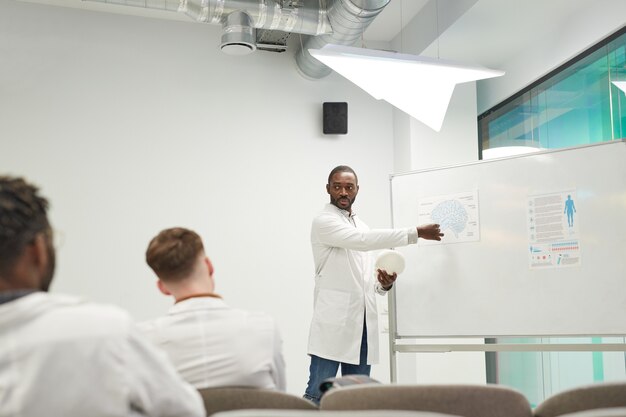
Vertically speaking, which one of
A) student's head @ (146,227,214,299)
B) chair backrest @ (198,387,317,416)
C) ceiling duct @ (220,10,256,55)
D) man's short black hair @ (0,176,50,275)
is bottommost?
chair backrest @ (198,387,317,416)

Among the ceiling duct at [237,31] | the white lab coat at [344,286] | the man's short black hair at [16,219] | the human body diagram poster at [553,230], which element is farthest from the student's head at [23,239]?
the ceiling duct at [237,31]

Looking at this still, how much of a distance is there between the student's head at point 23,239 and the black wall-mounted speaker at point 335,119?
4373 millimetres

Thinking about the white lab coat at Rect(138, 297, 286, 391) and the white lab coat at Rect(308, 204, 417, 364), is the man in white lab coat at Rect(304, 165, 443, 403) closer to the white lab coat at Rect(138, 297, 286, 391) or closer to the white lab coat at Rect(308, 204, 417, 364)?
the white lab coat at Rect(308, 204, 417, 364)

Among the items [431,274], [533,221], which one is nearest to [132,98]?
[431,274]

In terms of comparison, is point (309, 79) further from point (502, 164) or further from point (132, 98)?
point (502, 164)

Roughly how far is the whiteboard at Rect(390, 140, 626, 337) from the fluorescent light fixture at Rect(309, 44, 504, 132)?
0.49 m

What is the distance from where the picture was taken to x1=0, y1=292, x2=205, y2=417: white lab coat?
1212 millimetres

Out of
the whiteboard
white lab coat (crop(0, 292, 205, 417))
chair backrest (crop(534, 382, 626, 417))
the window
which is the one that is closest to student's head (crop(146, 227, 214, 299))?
white lab coat (crop(0, 292, 205, 417))

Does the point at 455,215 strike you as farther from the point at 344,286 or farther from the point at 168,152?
the point at 168,152

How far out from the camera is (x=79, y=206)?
5.16 m

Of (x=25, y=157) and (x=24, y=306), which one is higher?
(x=25, y=157)

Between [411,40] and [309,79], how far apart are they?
88cm

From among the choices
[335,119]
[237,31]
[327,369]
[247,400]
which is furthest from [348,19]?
[247,400]

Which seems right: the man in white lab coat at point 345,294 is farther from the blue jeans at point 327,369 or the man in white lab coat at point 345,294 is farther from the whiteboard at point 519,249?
the whiteboard at point 519,249
